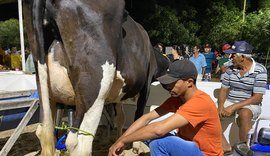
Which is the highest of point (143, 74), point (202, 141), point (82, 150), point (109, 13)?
point (109, 13)

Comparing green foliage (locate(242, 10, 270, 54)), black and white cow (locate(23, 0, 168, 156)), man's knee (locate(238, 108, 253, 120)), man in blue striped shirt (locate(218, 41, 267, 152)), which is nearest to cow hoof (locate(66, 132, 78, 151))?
black and white cow (locate(23, 0, 168, 156))

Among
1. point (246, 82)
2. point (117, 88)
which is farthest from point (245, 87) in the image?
point (117, 88)

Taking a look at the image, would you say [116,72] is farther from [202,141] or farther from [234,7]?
[234,7]

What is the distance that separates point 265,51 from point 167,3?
5.20 meters

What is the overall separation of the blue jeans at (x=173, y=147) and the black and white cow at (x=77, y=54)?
2.34 ft

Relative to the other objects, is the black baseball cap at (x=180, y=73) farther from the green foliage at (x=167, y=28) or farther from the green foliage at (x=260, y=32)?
the green foliage at (x=167, y=28)

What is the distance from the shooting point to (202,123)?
2.85 metres

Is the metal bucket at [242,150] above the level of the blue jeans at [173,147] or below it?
above

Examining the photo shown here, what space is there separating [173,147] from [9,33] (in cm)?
1319

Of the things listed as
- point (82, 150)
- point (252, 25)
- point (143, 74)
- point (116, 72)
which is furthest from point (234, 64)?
point (252, 25)

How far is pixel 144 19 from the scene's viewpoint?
15703mm

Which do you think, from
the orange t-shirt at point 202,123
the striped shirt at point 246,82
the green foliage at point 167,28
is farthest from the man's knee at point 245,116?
the green foliage at point 167,28

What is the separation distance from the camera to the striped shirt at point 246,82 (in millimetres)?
4441

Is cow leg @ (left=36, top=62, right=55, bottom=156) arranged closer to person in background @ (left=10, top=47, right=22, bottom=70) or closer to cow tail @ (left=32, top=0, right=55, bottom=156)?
cow tail @ (left=32, top=0, right=55, bottom=156)
